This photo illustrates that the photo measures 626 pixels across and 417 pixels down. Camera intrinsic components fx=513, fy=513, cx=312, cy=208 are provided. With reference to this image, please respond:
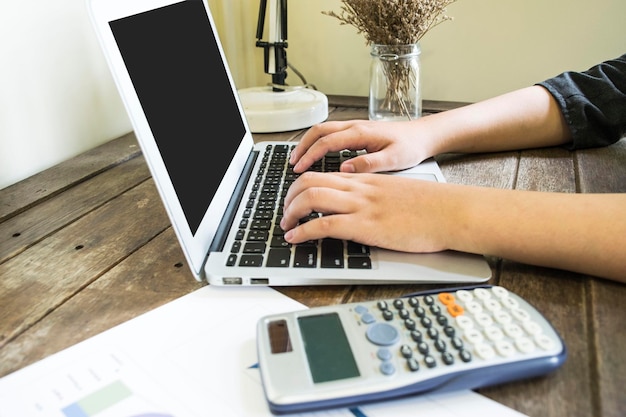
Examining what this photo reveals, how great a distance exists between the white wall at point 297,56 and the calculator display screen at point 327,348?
1.97 feet

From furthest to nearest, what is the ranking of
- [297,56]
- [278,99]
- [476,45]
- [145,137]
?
[297,56] < [476,45] < [278,99] < [145,137]

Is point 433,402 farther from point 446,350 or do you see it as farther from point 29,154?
point 29,154

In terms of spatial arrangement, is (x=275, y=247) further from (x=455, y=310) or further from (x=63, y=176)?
(x=63, y=176)

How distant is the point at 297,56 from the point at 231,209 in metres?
0.81

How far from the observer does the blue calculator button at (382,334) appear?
378mm

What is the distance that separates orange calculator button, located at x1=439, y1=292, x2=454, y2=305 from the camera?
420mm

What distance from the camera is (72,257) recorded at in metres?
0.56

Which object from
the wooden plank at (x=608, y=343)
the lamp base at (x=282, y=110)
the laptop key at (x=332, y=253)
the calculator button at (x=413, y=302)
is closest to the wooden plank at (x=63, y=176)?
the lamp base at (x=282, y=110)

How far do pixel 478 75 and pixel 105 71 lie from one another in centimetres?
81

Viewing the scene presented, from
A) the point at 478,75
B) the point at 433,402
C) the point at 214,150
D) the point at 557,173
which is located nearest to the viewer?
the point at 433,402

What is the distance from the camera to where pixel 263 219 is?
58cm

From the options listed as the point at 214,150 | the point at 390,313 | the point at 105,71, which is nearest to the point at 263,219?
the point at 214,150

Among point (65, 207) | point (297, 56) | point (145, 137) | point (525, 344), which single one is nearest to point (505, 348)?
point (525, 344)

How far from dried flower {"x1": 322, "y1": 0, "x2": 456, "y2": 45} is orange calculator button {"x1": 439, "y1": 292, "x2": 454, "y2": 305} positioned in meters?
0.59
